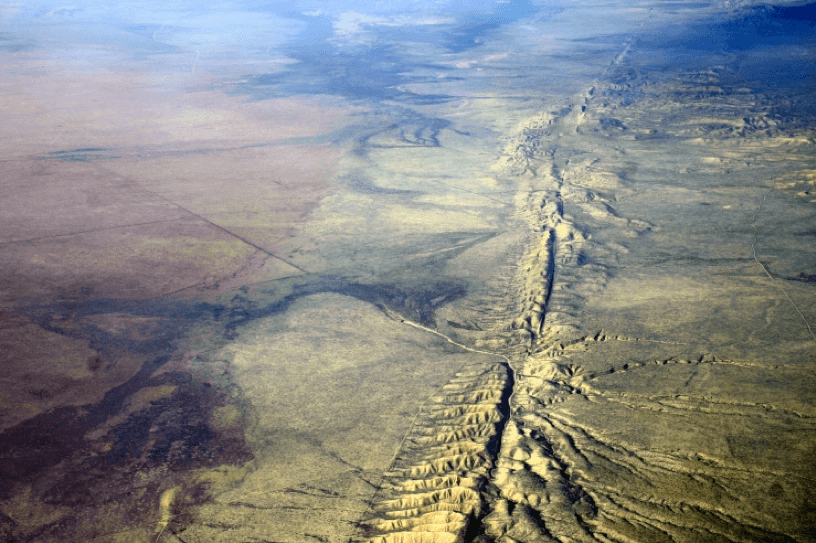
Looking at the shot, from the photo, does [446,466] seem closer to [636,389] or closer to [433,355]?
[433,355]

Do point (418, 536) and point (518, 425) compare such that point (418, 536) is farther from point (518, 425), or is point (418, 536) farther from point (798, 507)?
point (798, 507)

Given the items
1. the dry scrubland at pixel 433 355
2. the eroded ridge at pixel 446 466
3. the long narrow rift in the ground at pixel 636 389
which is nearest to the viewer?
the long narrow rift in the ground at pixel 636 389

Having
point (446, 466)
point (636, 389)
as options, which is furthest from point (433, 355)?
point (636, 389)

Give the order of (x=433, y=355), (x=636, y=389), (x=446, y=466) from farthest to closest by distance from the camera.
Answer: (x=433, y=355)
(x=636, y=389)
(x=446, y=466)

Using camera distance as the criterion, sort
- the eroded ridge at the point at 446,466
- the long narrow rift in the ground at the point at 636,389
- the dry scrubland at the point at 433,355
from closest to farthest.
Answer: the long narrow rift in the ground at the point at 636,389, the eroded ridge at the point at 446,466, the dry scrubland at the point at 433,355

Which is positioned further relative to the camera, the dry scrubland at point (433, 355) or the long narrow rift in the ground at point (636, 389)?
the dry scrubland at point (433, 355)
